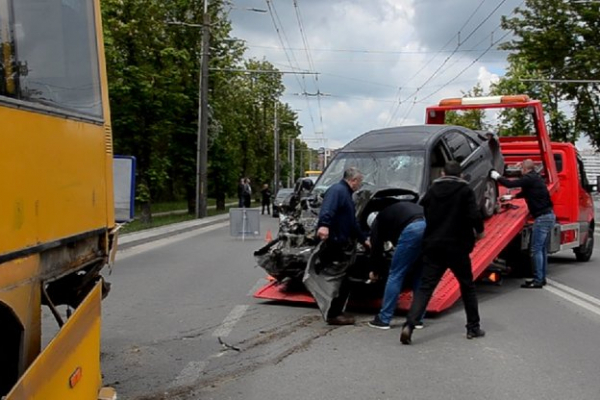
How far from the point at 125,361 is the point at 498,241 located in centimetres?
563

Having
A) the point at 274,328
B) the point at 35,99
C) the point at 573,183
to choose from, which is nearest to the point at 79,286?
the point at 35,99

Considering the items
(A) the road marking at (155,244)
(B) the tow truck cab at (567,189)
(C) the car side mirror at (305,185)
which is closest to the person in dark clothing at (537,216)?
(B) the tow truck cab at (567,189)

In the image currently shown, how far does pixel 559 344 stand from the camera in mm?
7418

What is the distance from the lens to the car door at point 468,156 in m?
10.8

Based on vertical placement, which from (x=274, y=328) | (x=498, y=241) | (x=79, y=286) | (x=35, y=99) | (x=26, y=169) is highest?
(x=35, y=99)

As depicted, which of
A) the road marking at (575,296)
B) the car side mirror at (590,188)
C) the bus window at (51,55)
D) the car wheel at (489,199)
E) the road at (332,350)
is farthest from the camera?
the car side mirror at (590,188)

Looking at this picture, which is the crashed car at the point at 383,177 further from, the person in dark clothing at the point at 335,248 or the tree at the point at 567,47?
the tree at the point at 567,47

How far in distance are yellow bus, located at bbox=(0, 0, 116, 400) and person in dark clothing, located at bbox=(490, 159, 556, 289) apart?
810 centimetres

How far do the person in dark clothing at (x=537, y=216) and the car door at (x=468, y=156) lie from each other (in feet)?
1.52

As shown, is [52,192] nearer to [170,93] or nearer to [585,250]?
[585,250]

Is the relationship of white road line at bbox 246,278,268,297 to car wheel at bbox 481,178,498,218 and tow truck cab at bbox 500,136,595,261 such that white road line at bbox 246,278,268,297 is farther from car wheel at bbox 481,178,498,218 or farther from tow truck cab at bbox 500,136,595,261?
tow truck cab at bbox 500,136,595,261

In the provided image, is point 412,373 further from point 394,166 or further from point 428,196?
point 394,166

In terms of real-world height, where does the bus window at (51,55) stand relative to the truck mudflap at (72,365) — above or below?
above

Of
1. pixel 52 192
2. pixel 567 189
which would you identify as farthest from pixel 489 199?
pixel 52 192
